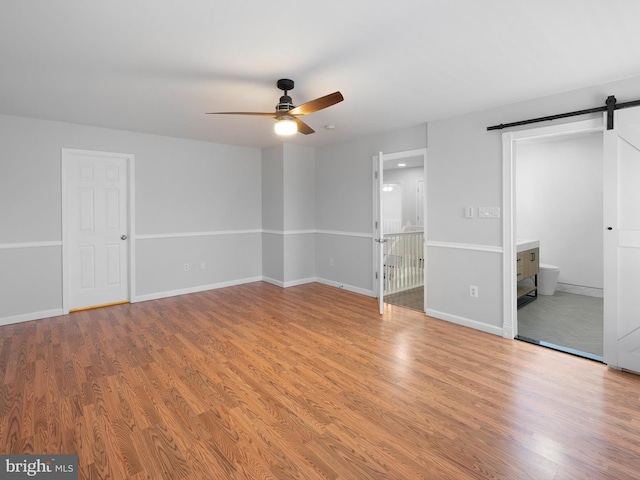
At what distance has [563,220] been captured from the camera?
5547 millimetres

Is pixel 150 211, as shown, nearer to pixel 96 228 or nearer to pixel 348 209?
pixel 96 228

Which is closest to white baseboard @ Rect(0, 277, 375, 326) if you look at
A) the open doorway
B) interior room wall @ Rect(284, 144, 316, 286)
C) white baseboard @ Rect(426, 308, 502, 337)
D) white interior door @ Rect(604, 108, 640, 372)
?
interior room wall @ Rect(284, 144, 316, 286)

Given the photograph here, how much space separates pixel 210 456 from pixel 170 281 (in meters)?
3.96

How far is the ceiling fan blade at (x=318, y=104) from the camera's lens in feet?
8.23

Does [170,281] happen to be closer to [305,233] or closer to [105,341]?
[105,341]

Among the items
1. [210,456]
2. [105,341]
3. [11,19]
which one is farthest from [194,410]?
[11,19]

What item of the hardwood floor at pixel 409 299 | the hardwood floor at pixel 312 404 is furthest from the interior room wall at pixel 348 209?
the hardwood floor at pixel 312 404

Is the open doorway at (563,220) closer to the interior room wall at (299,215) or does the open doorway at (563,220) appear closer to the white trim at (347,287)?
the white trim at (347,287)

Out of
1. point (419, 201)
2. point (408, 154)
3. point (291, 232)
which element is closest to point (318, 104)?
point (408, 154)

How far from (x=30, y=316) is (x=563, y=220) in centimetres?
777

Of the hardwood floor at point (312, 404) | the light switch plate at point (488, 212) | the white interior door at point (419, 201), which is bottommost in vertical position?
the hardwood floor at point (312, 404)

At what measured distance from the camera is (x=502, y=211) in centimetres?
359

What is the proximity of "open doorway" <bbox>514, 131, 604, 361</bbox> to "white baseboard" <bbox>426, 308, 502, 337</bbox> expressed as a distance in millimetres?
1052

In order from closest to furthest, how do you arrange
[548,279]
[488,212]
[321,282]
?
[488,212], [548,279], [321,282]
